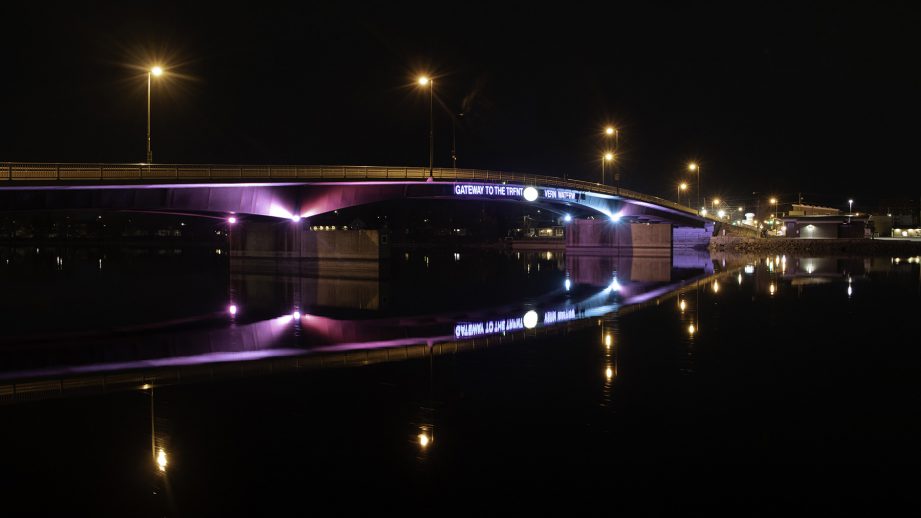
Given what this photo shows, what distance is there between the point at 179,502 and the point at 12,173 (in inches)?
1442

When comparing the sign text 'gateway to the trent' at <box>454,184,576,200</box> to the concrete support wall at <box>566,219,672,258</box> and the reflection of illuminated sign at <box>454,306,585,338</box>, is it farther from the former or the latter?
the reflection of illuminated sign at <box>454,306,585,338</box>

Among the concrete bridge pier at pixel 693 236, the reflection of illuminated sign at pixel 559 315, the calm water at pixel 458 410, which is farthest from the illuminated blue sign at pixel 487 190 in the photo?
the concrete bridge pier at pixel 693 236

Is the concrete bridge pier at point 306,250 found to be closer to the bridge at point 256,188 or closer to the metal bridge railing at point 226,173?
the bridge at point 256,188

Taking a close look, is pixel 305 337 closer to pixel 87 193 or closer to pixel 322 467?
pixel 322 467

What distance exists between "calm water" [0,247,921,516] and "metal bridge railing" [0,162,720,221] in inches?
589

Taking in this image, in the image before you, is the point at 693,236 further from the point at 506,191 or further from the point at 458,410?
the point at 458,410

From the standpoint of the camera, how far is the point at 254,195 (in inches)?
2072

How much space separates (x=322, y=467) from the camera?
9172 mm

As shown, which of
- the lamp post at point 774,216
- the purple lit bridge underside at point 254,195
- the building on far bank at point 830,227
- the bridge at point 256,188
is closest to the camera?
the bridge at point 256,188

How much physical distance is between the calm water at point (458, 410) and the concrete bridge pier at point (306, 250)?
104ft

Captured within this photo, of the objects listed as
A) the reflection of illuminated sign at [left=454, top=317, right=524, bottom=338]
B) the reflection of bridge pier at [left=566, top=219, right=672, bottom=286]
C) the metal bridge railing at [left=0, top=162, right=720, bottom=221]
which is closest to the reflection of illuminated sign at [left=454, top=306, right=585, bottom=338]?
the reflection of illuminated sign at [left=454, top=317, right=524, bottom=338]

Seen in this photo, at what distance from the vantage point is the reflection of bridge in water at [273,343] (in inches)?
611

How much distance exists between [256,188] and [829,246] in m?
73.8

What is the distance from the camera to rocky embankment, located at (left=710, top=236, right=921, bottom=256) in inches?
3561
